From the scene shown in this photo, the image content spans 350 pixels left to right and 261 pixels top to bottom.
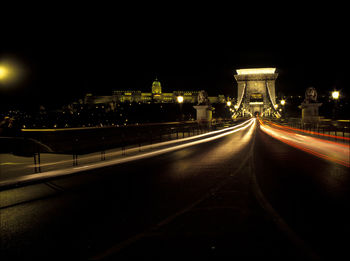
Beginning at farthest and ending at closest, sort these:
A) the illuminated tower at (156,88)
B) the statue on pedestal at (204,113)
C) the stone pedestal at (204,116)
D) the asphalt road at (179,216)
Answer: the illuminated tower at (156,88)
the stone pedestal at (204,116)
the statue on pedestal at (204,113)
the asphalt road at (179,216)

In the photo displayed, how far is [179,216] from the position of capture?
491cm

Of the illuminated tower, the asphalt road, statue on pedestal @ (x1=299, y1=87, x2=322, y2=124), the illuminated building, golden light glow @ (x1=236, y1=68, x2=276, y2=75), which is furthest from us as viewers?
the illuminated tower

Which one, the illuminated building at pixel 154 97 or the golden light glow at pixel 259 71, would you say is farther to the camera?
the illuminated building at pixel 154 97

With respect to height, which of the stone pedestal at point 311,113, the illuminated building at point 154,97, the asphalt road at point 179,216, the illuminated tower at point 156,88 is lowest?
the asphalt road at point 179,216

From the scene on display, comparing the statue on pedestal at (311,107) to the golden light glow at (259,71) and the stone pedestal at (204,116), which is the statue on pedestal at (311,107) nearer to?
the stone pedestal at (204,116)

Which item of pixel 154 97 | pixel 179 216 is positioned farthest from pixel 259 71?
pixel 179 216

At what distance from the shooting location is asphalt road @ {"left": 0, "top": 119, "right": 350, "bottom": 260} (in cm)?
372

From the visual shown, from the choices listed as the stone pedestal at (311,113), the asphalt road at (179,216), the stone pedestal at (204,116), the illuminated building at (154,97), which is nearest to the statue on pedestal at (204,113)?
the stone pedestal at (204,116)

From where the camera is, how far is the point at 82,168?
991 cm

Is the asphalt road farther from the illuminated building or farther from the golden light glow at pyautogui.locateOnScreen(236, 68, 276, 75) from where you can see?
the illuminated building

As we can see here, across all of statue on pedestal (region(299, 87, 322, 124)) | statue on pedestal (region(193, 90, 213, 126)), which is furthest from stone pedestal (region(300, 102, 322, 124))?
statue on pedestal (region(193, 90, 213, 126))

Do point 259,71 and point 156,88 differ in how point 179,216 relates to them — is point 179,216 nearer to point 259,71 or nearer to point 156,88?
point 259,71

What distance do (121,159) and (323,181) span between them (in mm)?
7997

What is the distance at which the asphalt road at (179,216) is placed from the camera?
3.72 m
